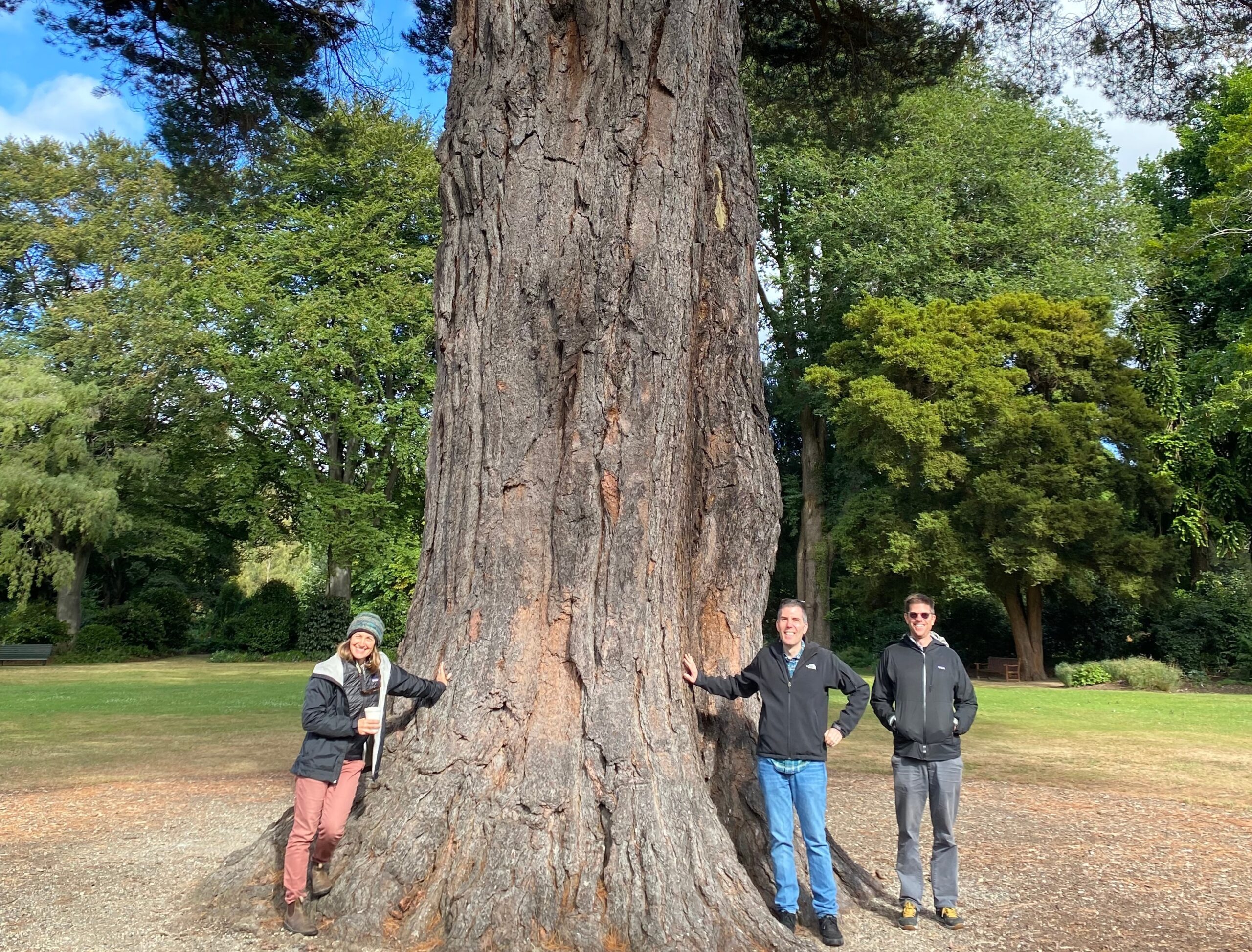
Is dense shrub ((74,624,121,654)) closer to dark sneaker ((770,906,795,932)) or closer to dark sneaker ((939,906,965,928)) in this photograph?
dark sneaker ((770,906,795,932))

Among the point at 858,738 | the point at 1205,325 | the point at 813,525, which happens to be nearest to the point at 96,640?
the point at 813,525

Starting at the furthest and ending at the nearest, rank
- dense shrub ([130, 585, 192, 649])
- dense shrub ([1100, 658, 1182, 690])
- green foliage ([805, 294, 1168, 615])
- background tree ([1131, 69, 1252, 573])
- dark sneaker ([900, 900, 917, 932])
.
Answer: dense shrub ([130, 585, 192, 649]) → green foliage ([805, 294, 1168, 615]) → dense shrub ([1100, 658, 1182, 690]) → background tree ([1131, 69, 1252, 573]) → dark sneaker ([900, 900, 917, 932])

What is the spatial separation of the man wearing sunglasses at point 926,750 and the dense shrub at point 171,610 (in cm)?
3236

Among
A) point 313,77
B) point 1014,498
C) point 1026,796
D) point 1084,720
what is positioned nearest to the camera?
point 1026,796

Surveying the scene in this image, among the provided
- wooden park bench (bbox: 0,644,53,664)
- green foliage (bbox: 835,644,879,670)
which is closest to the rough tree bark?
wooden park bench (bbox: 0,644,53,664)

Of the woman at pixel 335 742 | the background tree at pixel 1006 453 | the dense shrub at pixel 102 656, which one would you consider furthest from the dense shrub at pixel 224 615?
the woman at pixel 335 742

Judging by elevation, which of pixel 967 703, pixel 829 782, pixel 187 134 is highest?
pixel 187 134

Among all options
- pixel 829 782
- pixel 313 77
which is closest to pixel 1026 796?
pixel 829 782

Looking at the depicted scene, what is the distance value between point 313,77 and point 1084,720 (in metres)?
13.6

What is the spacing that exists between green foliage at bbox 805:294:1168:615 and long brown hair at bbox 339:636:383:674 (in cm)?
2093

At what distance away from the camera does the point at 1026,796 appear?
30.0ft

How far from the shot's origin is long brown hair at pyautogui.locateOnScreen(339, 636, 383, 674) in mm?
5020

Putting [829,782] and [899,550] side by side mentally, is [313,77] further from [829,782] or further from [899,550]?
[899,550]

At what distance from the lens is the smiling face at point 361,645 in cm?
499
